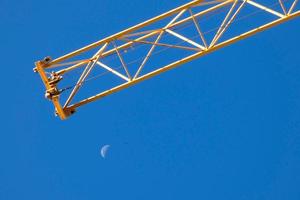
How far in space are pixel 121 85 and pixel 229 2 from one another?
5.28 meters

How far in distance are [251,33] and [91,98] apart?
255 inches

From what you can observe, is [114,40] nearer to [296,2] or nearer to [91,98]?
[91,98]

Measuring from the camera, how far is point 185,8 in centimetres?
3819

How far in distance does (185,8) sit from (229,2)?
1963 mm

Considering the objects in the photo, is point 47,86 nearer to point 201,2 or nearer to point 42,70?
point 42,70

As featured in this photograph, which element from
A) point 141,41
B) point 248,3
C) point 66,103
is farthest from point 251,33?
point 66,103

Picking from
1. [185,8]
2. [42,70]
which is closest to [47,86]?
[42,70]

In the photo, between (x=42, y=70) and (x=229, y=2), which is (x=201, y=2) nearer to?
(x=229, y=2)

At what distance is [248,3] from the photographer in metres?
38.0

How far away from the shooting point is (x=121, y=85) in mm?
38156

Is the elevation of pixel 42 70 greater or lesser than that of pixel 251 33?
greater

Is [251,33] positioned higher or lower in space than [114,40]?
lower

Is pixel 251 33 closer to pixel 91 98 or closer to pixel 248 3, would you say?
pixel 248 3

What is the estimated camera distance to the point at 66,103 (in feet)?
127
